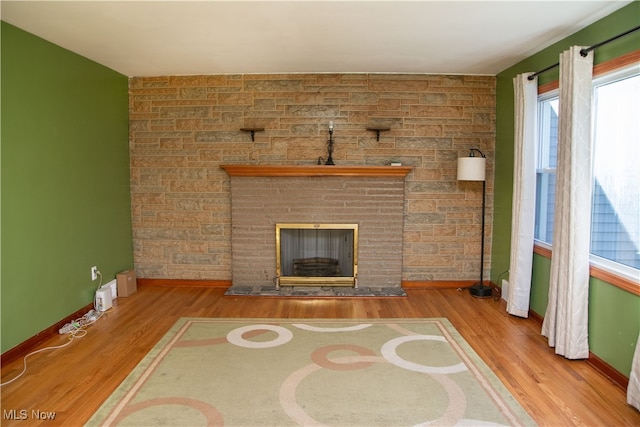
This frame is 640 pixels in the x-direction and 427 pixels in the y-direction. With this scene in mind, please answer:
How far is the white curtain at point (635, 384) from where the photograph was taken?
2.23 m

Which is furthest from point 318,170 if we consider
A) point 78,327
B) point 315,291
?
point 78,327

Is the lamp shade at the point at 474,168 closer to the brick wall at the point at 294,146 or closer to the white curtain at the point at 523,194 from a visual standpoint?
the brick wall at the point at 294,146

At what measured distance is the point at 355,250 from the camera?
4484mm

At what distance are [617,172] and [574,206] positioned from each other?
1.11 feet

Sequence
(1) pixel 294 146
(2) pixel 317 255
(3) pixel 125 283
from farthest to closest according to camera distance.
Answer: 1. (2) pixel 317 255
2. (1) pixel 294 146
3. (3) pixel 125 283

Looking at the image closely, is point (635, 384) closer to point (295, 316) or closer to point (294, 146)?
point (295, 316)

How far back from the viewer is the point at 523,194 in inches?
137

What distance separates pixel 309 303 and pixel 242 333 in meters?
0.93

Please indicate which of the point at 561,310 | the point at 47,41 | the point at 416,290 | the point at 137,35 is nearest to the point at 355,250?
the point at 416,290

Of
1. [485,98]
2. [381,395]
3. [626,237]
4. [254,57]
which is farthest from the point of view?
Answer: [485,98]

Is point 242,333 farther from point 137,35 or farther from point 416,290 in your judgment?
point 137,35

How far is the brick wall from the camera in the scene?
14.4 ft

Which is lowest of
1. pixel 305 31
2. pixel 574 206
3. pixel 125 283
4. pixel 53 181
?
pixel 125 283

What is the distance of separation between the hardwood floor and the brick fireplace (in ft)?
1.22
